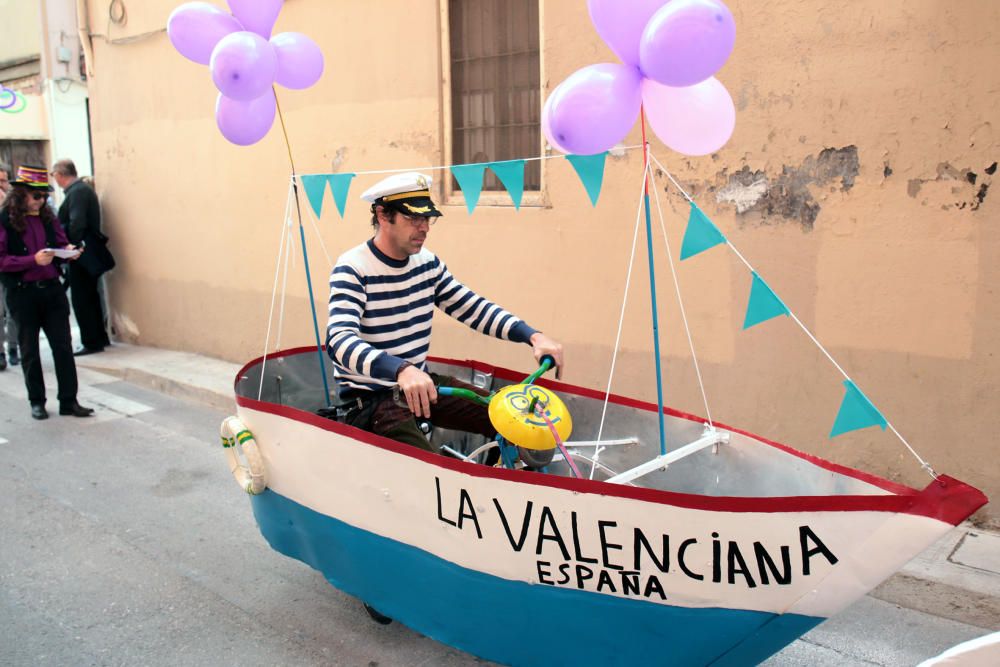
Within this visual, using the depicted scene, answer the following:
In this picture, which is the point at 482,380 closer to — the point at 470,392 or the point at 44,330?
the point at 470,392

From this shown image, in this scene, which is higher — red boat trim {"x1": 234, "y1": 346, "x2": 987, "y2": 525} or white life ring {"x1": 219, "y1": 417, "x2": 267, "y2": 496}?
red boat trim {"x1": 234, "y1": 346, "x2": 987, "y2": 525}

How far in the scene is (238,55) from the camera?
3.50 m

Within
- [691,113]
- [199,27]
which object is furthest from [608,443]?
[199,27]

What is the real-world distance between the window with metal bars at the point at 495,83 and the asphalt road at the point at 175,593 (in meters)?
2.94

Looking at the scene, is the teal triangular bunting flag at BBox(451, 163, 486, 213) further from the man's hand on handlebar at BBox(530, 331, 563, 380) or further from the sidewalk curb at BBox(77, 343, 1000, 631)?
the sidewalk curb at BBox(77, 343, 1000, 631)

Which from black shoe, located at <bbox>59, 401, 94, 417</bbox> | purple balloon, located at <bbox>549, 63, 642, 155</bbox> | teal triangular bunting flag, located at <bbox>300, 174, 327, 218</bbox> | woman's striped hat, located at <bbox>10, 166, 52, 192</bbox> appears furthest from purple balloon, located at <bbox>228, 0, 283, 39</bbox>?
black shoe, located at <bbox>59, 401, 94, 417</bbox>

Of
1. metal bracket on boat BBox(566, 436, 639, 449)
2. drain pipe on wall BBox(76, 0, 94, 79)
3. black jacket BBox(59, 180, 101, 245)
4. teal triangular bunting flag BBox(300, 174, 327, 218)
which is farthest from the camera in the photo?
drain pipe on wall BBox(76, 0, 94, 79)

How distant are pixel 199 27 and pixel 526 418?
2.50 m

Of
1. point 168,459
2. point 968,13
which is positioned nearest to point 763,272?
point 968,13

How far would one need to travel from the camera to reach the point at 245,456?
3396 millimetres

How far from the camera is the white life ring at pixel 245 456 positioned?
3.36 metres

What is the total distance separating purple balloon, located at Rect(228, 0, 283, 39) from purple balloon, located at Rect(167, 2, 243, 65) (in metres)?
0.08

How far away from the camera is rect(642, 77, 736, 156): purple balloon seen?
288 cm

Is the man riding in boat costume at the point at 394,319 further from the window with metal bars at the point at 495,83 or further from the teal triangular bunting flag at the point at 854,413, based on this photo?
the window with metal bars at the point at 495,83
